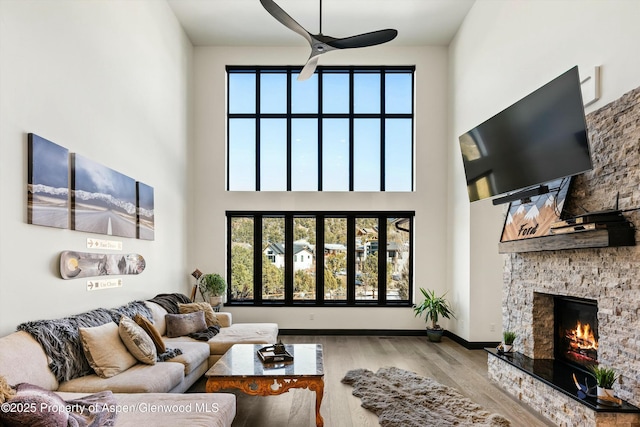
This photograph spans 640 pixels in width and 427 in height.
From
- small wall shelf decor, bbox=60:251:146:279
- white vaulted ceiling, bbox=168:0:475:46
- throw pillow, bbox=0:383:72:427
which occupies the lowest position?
throw pillow, bbox=0:383:72:427

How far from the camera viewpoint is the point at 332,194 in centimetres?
789

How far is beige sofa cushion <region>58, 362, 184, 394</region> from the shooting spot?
10.6ft

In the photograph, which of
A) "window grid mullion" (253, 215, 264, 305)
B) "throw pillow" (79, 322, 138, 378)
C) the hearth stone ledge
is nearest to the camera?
the hearth stone ledge

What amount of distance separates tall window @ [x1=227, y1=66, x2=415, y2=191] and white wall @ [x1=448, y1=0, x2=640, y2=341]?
100 centimetres

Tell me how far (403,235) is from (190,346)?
14.7 feet

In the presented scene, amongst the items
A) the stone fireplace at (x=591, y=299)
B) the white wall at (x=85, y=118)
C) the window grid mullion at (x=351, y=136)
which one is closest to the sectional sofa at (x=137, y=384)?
the white wall at (x=85, y=118)

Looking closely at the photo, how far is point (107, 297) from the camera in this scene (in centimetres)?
456

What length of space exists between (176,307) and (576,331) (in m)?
4.60

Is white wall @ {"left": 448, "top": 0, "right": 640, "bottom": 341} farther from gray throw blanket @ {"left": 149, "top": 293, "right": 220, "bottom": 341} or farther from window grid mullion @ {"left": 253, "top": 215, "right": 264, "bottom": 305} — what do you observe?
gray throw blanket @ {"left": 149, "top": 293, "right": 220, "bottom": 341}

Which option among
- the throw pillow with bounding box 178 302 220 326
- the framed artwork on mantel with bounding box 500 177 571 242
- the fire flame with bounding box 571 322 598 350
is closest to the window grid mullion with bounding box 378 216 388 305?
the framed artwork on mantel with bounding box 500 177 571 242

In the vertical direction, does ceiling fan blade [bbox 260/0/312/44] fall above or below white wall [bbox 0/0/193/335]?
above

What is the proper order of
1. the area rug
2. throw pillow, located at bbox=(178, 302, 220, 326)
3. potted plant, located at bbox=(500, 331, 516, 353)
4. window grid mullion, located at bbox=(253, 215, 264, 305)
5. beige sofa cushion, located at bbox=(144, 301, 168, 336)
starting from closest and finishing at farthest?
the area rug < potted plant, located at bbox=(500, 331, 516, 353) < beige sofa cushion, located at bbox=(144, 301, 168, 336) < throw pillow, located at bbox=(178, 302, 220, 326) < window grid mullion, located at bbox=(253, 215, 264, 305)

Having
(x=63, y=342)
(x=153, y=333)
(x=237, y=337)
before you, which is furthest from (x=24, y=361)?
(x=237, y=337)

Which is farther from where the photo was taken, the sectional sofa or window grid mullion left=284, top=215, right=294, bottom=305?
window grid mullion left=284, top=215, right=294, bottom=305
